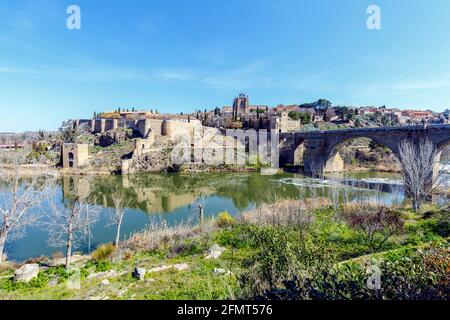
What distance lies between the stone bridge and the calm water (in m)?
5.15

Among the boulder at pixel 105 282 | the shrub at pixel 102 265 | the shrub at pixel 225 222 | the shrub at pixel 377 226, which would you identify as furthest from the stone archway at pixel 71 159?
the shrub at pixel 377 226

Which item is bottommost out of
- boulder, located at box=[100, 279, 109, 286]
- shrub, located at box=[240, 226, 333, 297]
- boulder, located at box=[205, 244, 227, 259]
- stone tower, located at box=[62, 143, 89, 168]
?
boulder, located at box=[205, 244, 227, 259]

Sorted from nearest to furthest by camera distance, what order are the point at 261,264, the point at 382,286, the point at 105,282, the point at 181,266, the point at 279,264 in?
1. the point at 382,286
2. the point at 279,264
3. the point at 261,264
4. the point at 105,282
5. the point at 181,266

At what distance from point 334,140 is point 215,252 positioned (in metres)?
34.0

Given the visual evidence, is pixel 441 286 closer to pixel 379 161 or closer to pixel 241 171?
pixel 241 171

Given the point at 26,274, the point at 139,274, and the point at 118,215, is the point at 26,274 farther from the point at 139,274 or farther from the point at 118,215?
the point at 118,215

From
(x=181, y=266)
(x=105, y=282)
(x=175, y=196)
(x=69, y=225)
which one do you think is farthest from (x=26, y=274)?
(x=175, y=196)

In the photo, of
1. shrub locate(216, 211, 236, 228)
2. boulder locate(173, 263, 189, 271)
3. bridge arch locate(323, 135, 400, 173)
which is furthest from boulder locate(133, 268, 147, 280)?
bridge arch locate(323, 135, 400, 173)

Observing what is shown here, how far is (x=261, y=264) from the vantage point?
5074 mm

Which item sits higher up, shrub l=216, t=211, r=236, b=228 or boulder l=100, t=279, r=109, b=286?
boulder l=100, t=279, r=109, b=286

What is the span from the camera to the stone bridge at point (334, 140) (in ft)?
78.9

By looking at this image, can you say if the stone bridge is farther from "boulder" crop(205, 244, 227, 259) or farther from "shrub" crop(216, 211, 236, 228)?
"boulder" crop(205, 244, 227, 259)

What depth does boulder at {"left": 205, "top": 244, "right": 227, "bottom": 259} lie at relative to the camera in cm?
982
